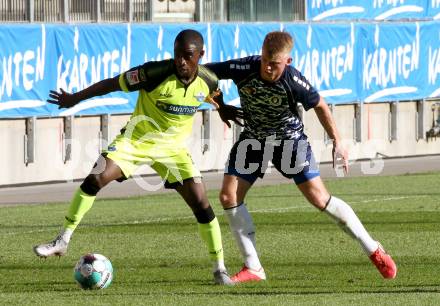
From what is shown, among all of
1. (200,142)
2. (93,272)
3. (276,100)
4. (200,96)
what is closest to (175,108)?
(200,96)

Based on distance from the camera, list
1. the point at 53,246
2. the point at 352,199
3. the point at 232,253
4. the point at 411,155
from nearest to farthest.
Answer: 1. the point at 53,246
2. the point at 232,253
3. the point at 352,199
4. the point at 411,155

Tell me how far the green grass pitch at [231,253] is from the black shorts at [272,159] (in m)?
0.93

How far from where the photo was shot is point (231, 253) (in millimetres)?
13984

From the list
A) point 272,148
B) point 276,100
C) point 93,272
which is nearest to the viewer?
point 93,272

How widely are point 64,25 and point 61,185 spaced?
274 cm

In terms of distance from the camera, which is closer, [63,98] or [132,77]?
[132,77]

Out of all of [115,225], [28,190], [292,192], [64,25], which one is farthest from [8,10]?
[115,225]

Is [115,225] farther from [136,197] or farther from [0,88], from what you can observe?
[0,88]

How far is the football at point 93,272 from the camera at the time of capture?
10.9 m

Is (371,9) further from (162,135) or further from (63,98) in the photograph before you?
(63,98)

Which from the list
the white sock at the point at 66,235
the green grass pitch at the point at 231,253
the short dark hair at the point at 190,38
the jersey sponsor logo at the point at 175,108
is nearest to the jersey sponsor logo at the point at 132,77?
the jersey sponsor logo at the point at 175,108

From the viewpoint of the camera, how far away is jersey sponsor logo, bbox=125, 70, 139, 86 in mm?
11227

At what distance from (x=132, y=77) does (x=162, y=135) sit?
616mm

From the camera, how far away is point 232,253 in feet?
45.9
